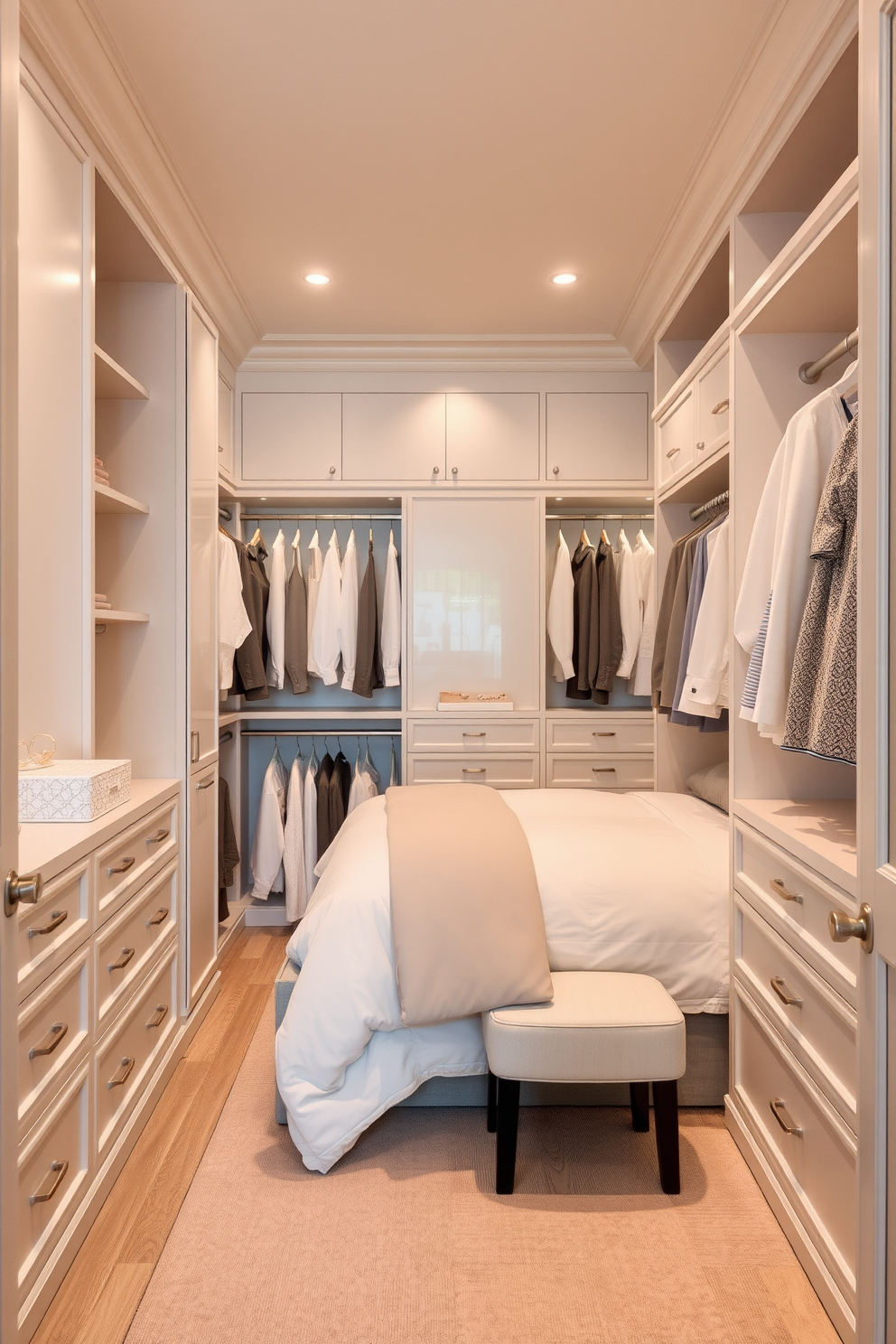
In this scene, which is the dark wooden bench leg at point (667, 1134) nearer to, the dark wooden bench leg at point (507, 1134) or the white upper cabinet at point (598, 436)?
the dark wooden bench leg at point (507, 1134)

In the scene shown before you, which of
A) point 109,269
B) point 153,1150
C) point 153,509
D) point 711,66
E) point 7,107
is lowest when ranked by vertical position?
point 153,1150

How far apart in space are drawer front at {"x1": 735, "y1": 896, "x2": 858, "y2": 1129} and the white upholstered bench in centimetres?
23

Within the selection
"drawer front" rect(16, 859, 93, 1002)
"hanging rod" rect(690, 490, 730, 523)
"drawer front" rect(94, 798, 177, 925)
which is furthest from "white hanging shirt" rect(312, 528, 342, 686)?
"drawer front" rect(16, 859, 93, 1002)

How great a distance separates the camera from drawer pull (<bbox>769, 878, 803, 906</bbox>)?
5.82 feet

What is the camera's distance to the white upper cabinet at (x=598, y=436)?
4.12 metres

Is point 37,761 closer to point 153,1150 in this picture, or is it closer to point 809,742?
point 153,1150

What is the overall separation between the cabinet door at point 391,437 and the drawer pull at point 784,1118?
300 centimetres

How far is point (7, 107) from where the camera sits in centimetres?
117

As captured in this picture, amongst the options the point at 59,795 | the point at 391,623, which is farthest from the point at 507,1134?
the point at 391,623

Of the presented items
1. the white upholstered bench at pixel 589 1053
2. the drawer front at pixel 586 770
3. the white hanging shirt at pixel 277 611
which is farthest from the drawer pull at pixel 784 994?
the white hanging shirt at pixel 277 611

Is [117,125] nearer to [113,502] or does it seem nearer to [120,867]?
[113,502]

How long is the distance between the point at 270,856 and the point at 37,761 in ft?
7.04

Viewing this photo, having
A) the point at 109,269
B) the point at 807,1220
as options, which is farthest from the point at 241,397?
the point at 807,1220

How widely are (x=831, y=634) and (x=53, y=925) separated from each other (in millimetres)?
1599
